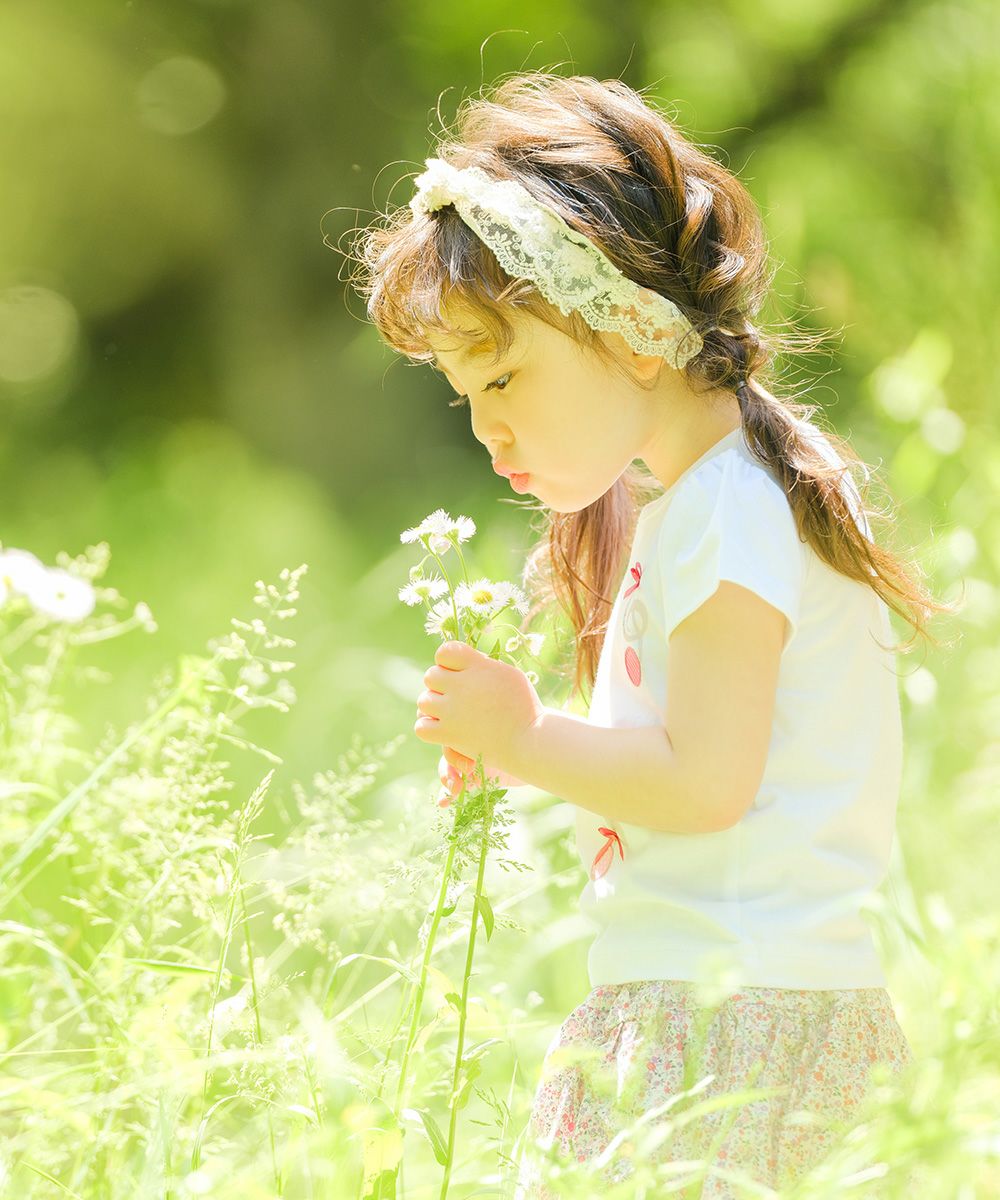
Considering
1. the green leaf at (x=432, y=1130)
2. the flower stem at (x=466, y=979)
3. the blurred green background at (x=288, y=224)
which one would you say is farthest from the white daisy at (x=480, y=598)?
the blurred green background at (x=288, y=224)

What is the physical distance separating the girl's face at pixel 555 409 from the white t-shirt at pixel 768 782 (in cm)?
7

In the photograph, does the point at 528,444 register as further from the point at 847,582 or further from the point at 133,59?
the point at 133,59

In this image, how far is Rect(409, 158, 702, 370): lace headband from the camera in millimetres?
1128

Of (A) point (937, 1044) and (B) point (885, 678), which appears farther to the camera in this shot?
(B) point (885, 678)

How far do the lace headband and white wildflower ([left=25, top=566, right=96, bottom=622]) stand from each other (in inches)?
19.7

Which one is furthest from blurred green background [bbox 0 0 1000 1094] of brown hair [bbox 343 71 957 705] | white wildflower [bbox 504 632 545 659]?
white wildflower [bbox 504 632 545 659]

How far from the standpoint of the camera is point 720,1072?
997 mm

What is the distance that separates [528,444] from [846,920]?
0.43 m

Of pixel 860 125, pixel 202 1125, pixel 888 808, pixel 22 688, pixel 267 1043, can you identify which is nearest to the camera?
pixel 202 1125

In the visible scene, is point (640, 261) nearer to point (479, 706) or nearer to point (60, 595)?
point (479, 706)

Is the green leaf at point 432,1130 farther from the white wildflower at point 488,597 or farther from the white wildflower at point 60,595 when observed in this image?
the white wildflower at point 60,595

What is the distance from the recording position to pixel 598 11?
363cm

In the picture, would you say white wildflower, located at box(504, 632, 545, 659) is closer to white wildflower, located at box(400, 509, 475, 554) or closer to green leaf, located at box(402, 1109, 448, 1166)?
white wildflower, located at box(400, 509, 475, 554)

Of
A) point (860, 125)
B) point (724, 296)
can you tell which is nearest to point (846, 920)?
point (724, 296)
